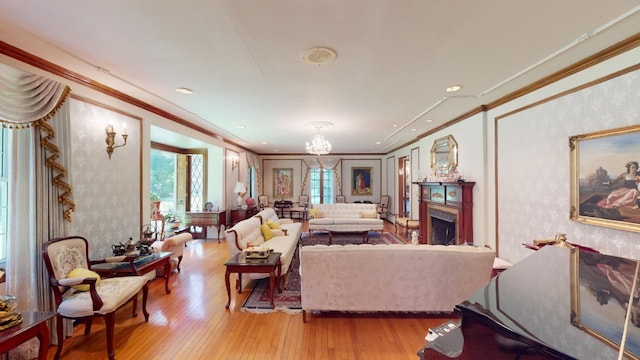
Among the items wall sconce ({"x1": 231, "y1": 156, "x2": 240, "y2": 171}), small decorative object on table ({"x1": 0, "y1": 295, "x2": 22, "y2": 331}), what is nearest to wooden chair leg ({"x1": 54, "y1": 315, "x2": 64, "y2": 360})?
small decorative object on table ({"x1": 0, "y1": 295, "x2": 22, "y2": 331})

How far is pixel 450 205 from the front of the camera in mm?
4852

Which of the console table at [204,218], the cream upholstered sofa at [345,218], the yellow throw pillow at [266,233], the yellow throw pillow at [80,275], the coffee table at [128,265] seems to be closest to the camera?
Answer: the yellow throw pillow at [80,275]

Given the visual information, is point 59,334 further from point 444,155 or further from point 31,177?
point 444,155

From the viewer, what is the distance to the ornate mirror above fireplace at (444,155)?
5105 millimetres

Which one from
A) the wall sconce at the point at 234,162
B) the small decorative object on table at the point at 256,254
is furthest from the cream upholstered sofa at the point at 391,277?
the wall sconce at the point at 234,162

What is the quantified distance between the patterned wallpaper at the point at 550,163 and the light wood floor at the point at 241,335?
62.2 inches

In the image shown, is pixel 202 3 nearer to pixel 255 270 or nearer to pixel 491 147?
pixel 255 270

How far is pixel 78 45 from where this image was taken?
85.6 inches

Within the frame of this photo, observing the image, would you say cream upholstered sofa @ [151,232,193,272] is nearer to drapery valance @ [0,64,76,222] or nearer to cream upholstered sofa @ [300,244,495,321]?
→ drapery valance @ [0,64,76,222]

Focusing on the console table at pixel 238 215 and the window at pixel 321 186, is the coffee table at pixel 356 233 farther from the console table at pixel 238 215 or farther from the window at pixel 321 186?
the window at pixel 321 186

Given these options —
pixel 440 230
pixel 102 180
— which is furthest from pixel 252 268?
pixel 440 230

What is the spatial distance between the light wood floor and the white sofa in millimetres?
711

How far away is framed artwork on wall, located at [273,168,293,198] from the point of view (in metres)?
10.7

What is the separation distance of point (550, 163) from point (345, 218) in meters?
5.13
